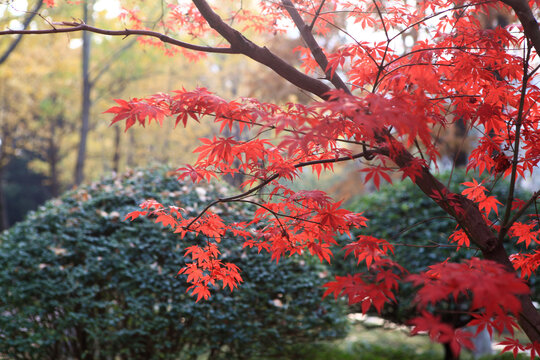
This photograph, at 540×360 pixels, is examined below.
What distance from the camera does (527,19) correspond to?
1.90 meters

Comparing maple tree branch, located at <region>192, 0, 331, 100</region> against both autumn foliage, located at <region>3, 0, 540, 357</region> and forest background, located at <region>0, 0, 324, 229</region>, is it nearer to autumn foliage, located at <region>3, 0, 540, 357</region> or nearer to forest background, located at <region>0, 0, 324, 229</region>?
autumn foliage, located at <region>3, 0, 540, 357</region>

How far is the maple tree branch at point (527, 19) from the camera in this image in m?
1.84

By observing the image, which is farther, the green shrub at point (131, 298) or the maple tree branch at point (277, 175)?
the green shrub at point (131, 298)

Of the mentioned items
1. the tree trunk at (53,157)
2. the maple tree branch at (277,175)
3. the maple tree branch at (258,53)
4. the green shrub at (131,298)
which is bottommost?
the green shrub at (131,298)

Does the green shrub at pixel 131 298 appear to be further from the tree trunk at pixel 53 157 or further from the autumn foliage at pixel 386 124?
the tree trunk at pixel 53 157

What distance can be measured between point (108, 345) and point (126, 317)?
0.30 meters

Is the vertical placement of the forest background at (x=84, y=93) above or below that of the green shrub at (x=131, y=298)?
above

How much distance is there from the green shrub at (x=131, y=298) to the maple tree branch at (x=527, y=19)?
2.69 metres

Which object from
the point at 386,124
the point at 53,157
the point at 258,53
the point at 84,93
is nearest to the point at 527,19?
the point at 386,124

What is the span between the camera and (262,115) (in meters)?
1.76

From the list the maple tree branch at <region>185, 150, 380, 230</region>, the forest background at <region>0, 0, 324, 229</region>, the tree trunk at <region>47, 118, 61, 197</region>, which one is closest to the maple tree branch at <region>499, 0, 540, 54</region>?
the maple tree branch at <region>185, 150, 380, 230</region>

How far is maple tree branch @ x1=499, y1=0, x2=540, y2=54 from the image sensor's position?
1.84m

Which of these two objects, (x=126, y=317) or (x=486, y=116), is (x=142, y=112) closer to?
(x=486, y=116)

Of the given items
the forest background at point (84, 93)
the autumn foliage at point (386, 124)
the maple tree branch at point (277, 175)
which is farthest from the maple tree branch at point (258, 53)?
the forest background at point (84, 93)
